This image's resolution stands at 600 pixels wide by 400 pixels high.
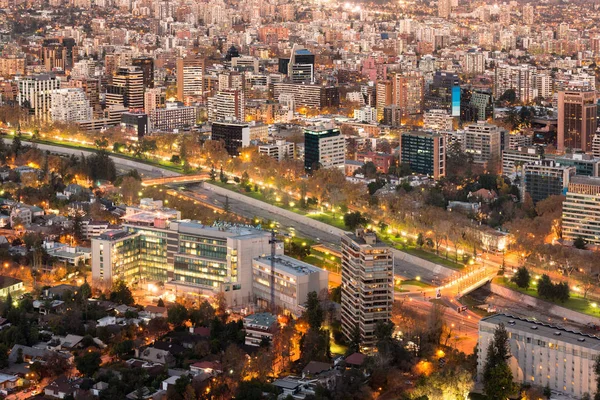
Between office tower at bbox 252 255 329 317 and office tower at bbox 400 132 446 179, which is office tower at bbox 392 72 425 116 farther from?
office tower at bbox 252 255 329 317

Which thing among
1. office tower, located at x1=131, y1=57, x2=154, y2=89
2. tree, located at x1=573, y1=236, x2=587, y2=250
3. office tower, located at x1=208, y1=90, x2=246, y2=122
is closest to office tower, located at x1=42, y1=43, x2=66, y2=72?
office tower, located at x1=131, y1=57, x2=154, y2=89

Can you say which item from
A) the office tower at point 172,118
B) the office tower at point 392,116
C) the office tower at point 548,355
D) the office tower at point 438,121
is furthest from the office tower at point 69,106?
the office tower at point 548,355

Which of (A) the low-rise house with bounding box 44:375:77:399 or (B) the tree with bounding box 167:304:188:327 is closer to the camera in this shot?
(A) the low-rise house with bounding box 44:375:77:399

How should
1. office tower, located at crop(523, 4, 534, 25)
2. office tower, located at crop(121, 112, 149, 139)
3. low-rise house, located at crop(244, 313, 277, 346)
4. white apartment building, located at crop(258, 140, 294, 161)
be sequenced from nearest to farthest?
low-rise house, located at crop(244, 313, 277, 346) → white apartment building, located at crop(258, 140, 294, 161) → office tower, located at crop(121, 112, 149, 139) → office tower, located at crop(523, 4, 534, 25)

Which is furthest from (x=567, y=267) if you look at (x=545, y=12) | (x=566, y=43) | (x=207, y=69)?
(x=545, y=12)

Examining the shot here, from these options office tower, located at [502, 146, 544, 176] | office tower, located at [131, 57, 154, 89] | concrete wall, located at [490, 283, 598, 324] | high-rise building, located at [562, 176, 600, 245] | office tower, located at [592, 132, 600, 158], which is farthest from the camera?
office tower, located at [131, 57, 154, 89]

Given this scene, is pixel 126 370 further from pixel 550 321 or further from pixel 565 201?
pixel 565 201

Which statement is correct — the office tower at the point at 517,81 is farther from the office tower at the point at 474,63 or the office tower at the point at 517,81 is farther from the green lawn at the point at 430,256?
the green lawn at the point at 430,256
